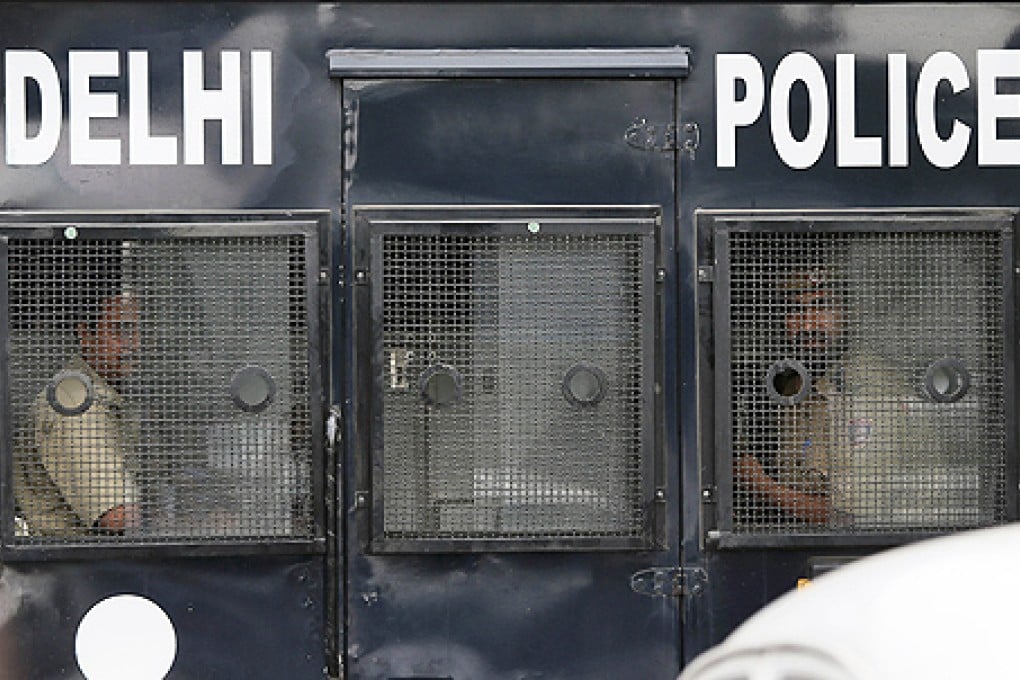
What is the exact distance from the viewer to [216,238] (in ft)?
13.8

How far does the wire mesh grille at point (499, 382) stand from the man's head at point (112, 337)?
705 millimetres

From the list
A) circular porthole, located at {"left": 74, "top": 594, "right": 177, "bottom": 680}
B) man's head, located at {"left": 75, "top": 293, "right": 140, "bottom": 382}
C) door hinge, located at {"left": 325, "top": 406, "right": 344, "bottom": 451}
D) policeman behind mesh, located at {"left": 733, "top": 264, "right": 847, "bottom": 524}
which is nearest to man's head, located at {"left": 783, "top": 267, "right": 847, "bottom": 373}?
policeman behind mesh, located at {"left": 733, "top": 264, "right": 847, "bottom": 524}

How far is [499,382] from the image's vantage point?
421 centimetres

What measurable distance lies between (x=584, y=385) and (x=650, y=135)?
0.74 m

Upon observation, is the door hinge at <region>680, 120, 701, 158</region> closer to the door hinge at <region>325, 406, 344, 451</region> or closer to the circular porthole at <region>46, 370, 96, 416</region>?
the door hinge at <region>325, 406, 344, 451</region>

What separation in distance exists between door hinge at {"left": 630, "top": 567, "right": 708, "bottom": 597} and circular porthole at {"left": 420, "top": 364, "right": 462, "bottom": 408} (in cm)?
73

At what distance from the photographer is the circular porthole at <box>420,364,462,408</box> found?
4184mm

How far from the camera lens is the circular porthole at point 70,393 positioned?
411 centimetres

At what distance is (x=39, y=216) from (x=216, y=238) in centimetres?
50

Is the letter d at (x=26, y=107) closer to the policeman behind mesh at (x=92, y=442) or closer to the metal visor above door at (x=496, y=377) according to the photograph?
the policeman behind mesh at (x=92, y=442)

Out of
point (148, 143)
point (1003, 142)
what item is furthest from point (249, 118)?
point (1003, 142)

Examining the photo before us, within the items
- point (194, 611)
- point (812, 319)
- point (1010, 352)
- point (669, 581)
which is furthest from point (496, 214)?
point (1010, 352)

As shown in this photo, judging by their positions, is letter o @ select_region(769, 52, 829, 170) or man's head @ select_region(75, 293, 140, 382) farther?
letter o @ select_region(769, 52, 829, 170)

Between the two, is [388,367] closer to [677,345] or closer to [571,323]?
[571,323]
